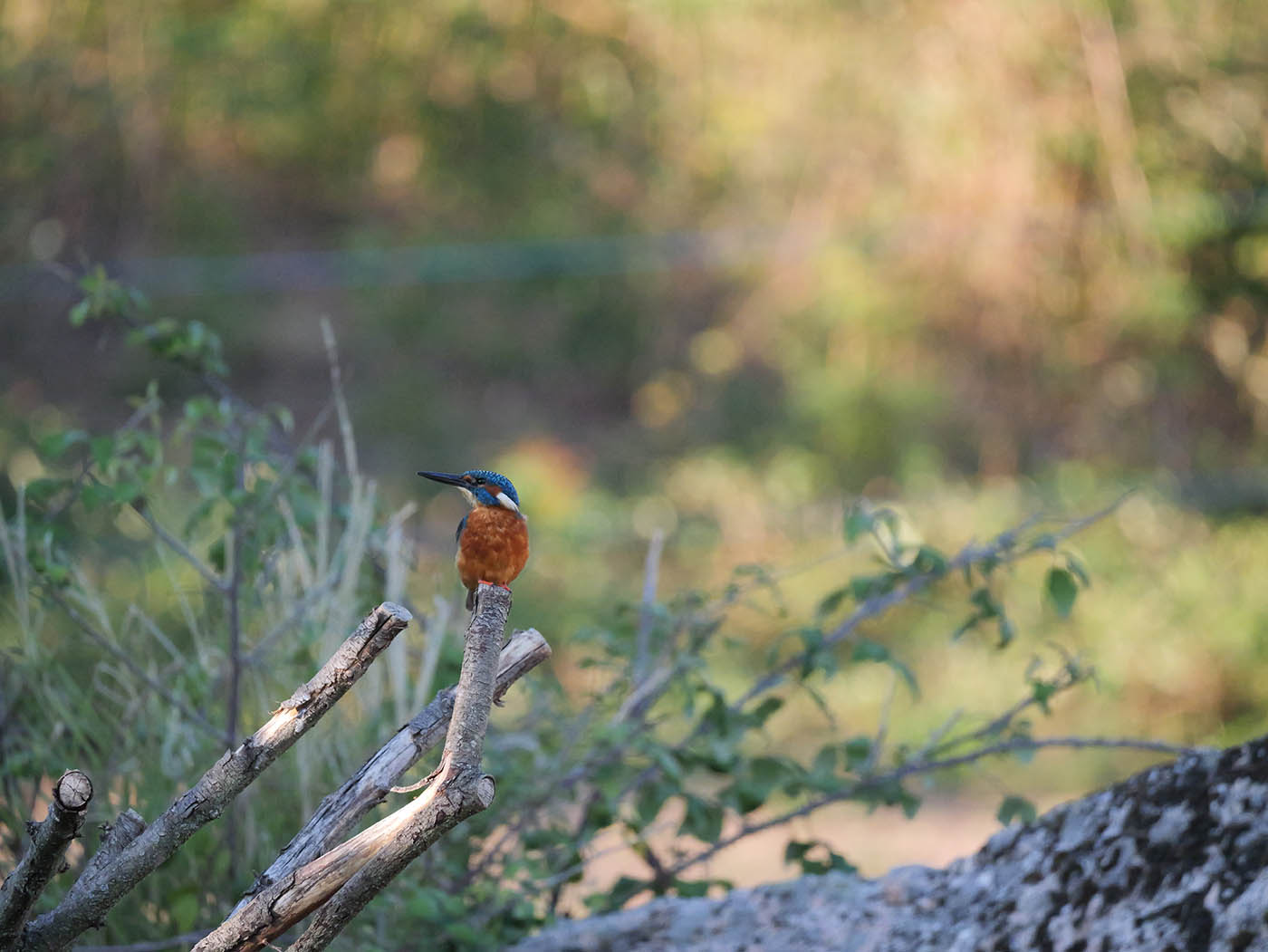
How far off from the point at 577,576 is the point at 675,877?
9.37ft

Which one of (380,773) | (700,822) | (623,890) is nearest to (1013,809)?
(700,822)

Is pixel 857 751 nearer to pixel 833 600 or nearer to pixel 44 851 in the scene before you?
pixel 833 600

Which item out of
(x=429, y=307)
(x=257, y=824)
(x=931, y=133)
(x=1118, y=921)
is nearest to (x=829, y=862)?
(x=1118, y=921)

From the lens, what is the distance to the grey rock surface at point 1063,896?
1581 mm

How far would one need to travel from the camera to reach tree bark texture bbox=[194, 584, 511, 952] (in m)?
1.19

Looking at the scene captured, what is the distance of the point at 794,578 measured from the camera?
5129 millimetres

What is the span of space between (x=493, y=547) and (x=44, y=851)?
549 millimetres

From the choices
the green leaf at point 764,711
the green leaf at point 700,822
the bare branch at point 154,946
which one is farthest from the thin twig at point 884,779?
the bare branch at point 154,946

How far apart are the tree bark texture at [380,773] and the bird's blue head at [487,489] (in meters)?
0.21

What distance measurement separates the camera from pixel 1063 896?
1741 millimetres

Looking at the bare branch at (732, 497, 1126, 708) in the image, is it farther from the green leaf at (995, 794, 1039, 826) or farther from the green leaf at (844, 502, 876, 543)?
the green leaf at (995, 794, 1039, 826)

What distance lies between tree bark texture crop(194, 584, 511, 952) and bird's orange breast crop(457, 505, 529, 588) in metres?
0.25

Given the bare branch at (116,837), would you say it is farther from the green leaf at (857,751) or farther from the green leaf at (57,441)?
the green leaf at (857,751)

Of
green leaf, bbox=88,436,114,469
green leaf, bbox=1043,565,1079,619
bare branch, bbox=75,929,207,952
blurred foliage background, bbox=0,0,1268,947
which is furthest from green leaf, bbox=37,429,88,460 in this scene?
blurred foliage background, bbox=0,0,1268,947
